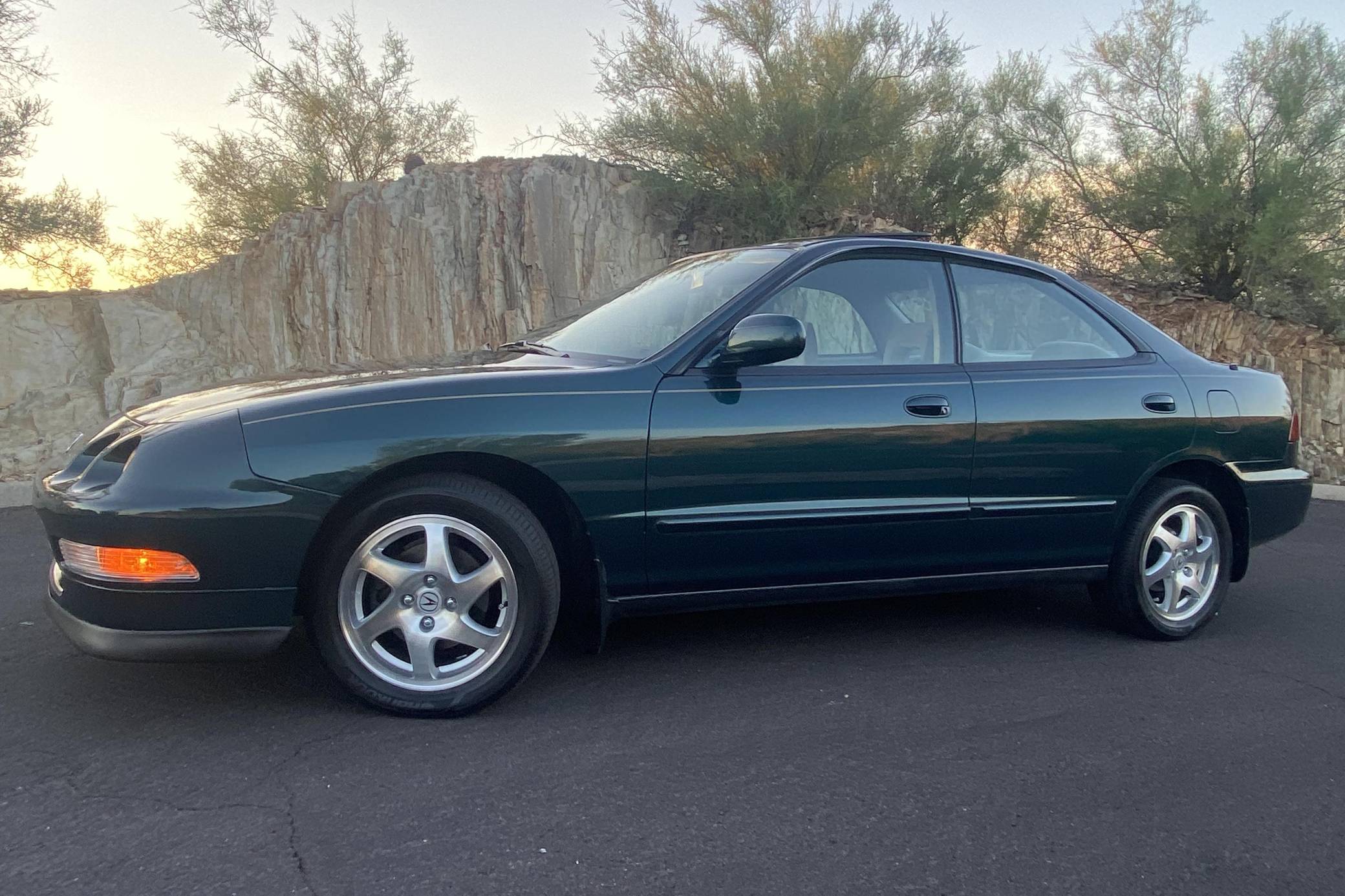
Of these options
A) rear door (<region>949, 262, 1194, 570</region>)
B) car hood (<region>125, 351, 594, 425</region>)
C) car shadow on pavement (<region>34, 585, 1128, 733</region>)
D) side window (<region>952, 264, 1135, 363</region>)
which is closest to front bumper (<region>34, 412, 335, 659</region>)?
car hood (<region>125, 351, 594, 425</region>)

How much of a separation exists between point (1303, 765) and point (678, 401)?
7.09 feet

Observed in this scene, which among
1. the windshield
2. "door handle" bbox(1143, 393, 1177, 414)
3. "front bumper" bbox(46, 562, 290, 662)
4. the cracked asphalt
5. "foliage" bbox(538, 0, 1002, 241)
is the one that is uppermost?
"foliage" bbox(538, 0, 1002, 241)

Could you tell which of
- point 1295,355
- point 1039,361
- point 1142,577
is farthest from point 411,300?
point 1295,355

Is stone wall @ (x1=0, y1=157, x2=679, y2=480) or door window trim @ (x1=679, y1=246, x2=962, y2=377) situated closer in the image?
door window trim @ (x1=679, y1=246, x2=962, y2=377)

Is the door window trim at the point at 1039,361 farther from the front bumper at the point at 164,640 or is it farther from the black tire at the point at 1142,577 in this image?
the front bumper at the point at 164,640

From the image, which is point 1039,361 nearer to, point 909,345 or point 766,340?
point 909,345

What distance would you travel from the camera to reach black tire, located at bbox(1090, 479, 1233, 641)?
13.7ft

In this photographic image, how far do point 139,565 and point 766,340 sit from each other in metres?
1.95

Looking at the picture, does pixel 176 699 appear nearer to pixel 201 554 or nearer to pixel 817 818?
pixel 201 554

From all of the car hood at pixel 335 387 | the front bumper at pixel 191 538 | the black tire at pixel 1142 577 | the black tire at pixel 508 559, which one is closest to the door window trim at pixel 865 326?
the car hood at pixel 335 387

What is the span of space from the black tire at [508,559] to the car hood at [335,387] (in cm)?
30

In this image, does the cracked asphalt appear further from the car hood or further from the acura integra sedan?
the car hood

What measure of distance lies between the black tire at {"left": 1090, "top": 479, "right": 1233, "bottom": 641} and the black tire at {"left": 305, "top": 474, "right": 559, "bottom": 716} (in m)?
2.38

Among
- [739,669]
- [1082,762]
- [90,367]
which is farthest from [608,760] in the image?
[90,367]
